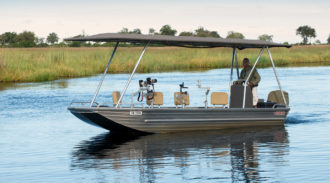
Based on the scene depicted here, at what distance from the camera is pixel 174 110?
48.2ft

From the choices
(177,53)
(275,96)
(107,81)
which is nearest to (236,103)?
(275,96)

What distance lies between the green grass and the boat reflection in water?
22663 millimetres

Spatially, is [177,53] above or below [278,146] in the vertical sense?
above

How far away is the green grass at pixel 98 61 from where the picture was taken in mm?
37562

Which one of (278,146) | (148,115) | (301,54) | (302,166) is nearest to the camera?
(302,166)

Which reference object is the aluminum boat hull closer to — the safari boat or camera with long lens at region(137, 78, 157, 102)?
A: the safari boat

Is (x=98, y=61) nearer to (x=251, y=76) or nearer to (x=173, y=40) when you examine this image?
(x=251, y=76)

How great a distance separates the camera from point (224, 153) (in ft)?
41.9

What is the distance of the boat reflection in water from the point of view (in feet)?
35.3

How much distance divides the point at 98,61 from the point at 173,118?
29645 millimetres

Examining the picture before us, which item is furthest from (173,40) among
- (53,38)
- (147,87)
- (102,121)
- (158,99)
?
(53,38)

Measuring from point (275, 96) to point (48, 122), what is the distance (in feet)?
22.3

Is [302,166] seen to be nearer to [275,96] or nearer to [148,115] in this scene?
[148,115]

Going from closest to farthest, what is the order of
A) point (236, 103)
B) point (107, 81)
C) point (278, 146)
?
1. point (278, 146)
2. point (236, 103)
3. point (107, 81)
